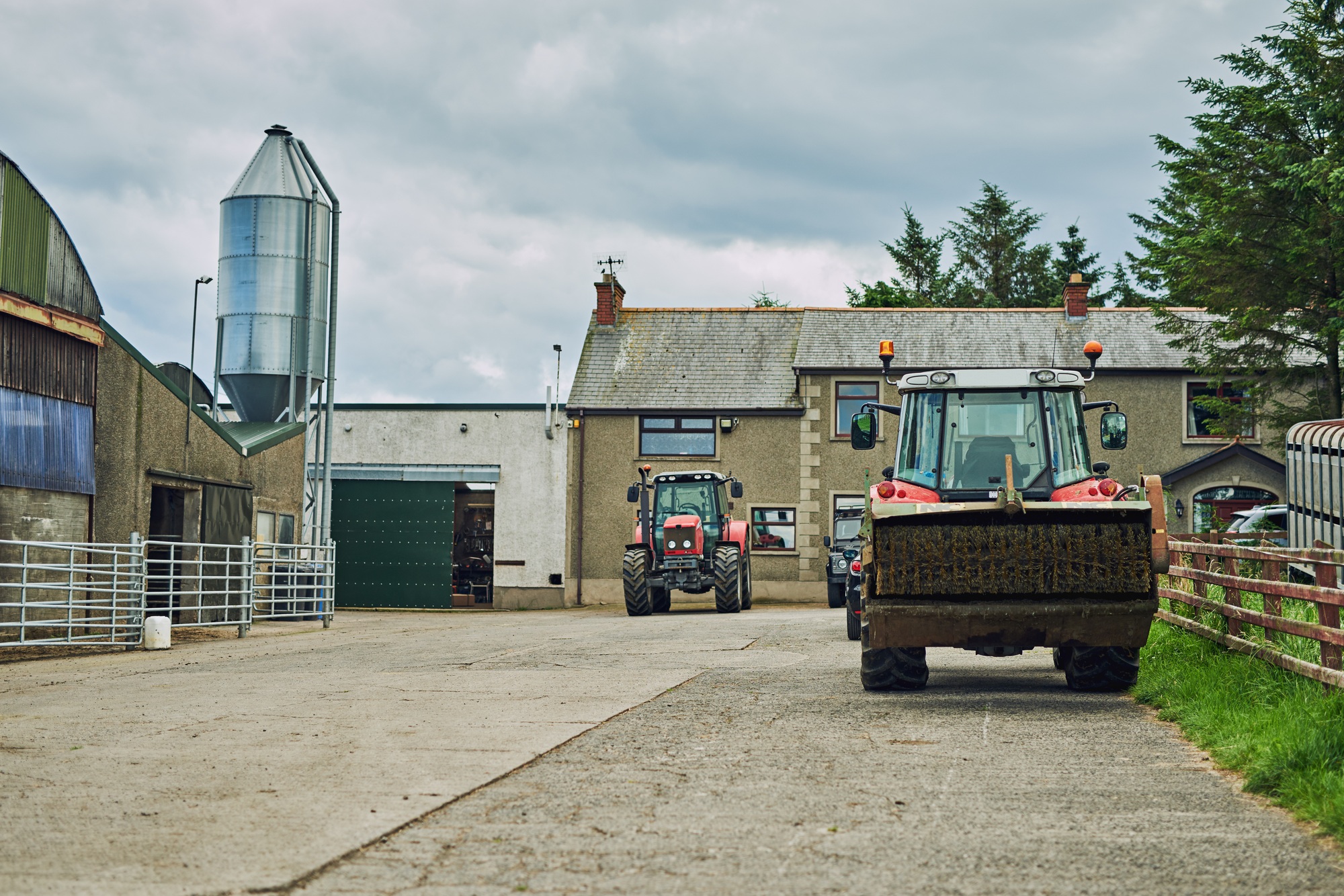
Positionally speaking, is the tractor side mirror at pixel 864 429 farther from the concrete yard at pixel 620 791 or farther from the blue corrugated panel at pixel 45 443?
the blue corrugated panel at pixel 45 443

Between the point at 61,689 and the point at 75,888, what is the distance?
24.7ft

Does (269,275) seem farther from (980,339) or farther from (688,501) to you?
(980,339)

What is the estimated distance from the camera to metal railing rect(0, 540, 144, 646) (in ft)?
51.6

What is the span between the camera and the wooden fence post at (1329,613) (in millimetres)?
7445

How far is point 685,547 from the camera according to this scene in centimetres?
2527

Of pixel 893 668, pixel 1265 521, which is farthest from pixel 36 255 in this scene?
pixel 1265 521

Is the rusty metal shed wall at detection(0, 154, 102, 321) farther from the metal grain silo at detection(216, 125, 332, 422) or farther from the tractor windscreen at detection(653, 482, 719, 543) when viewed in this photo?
the tractor windscreen at detection(653, 482, 719, 543)

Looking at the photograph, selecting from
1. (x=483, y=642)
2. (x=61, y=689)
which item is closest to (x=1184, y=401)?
(x=483, y=642)

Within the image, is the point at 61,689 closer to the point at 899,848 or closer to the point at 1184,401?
the point at 899,848

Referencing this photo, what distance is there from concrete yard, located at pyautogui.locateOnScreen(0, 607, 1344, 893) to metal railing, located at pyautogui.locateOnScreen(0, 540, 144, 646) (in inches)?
185

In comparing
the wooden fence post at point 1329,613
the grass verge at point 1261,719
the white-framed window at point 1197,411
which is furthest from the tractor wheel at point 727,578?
the wooden fence post at point 1329,613

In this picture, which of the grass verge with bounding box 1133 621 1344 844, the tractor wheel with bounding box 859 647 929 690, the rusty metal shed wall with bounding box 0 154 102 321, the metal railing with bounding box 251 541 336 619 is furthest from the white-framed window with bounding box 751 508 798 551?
the tractor wheel with bounding box 859 647 929 690

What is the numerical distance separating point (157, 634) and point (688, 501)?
12.2m

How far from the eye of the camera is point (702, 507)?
26.4 metres
